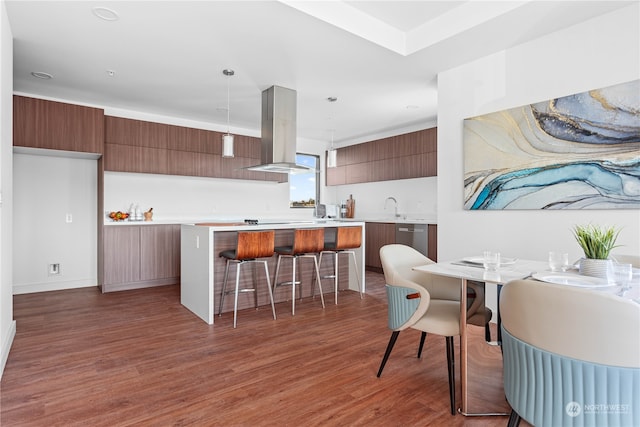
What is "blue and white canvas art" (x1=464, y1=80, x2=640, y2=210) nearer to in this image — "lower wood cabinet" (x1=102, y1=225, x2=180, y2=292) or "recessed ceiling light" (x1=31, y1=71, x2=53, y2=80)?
"lower wood cabinet" (x1=102, y1=225, x2=180, y2=292)

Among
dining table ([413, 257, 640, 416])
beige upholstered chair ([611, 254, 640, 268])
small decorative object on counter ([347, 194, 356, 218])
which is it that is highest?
small decorative object on counter ([347, 194, 356, 218])

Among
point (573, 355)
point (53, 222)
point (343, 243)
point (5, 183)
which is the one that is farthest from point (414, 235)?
point (53, 222)

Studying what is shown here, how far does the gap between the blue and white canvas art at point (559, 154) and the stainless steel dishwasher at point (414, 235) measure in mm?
1852

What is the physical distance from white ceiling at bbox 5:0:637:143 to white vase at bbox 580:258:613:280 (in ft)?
6.47

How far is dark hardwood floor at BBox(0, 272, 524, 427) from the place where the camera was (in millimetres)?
1920

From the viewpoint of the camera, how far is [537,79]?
314 cm

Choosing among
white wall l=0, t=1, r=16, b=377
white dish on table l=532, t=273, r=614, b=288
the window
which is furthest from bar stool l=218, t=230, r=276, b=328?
the window

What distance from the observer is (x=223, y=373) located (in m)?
2.41

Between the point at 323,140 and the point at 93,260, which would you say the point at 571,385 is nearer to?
the point at 93,260

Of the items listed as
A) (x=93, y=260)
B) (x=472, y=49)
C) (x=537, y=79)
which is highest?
(x=472, y=49)

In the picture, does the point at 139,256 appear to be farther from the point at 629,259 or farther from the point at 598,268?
the point at 629,259

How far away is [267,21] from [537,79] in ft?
7.74

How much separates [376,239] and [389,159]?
4.69 feet

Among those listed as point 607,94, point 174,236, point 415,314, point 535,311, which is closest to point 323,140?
point 174,236
